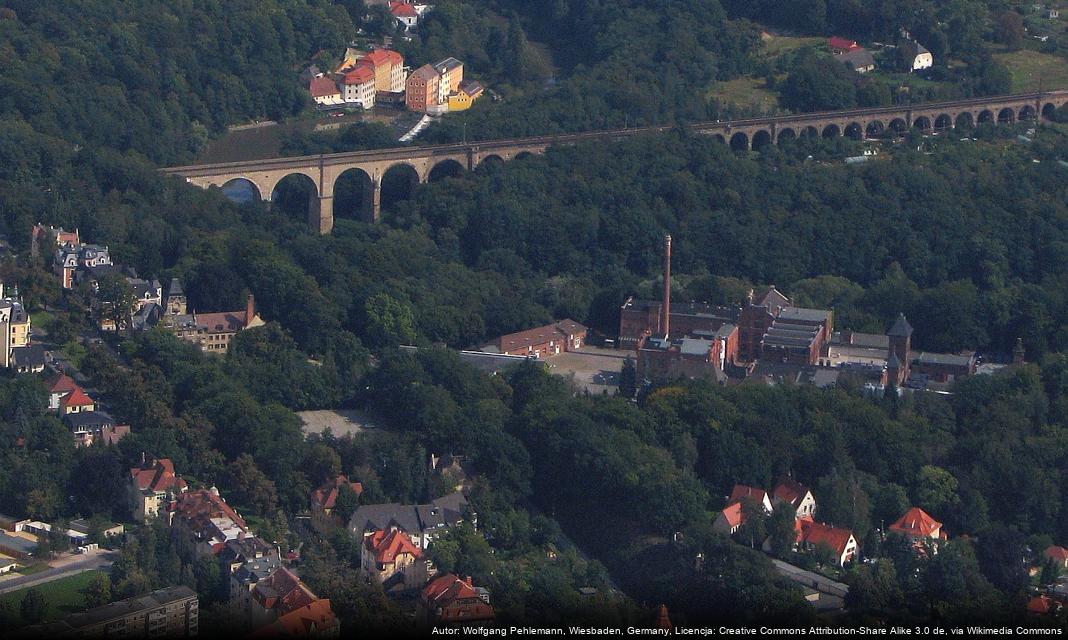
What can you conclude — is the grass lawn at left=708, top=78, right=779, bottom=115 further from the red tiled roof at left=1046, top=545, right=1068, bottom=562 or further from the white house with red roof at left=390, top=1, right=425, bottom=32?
the red tiled roof at left=1046, top=545, right=1068, bottom=562

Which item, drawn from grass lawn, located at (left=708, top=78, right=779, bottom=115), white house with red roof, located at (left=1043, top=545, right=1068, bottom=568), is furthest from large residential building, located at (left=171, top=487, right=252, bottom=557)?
grass lawn, located at (left=708, top=78, right=779, bottom=115)

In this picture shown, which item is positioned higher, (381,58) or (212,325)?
(381,58)

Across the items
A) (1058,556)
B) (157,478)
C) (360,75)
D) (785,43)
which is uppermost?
(785,43)

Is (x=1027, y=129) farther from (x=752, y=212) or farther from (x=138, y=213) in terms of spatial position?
(x=138, y=213)

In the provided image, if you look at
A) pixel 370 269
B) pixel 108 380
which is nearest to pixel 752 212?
pixel 370 269

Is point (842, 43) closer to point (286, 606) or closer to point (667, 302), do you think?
point (667, 302)

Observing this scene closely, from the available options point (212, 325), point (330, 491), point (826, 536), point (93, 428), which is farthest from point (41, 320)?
point (826, 536)

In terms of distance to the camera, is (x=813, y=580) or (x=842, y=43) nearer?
(x=813, y=580)
